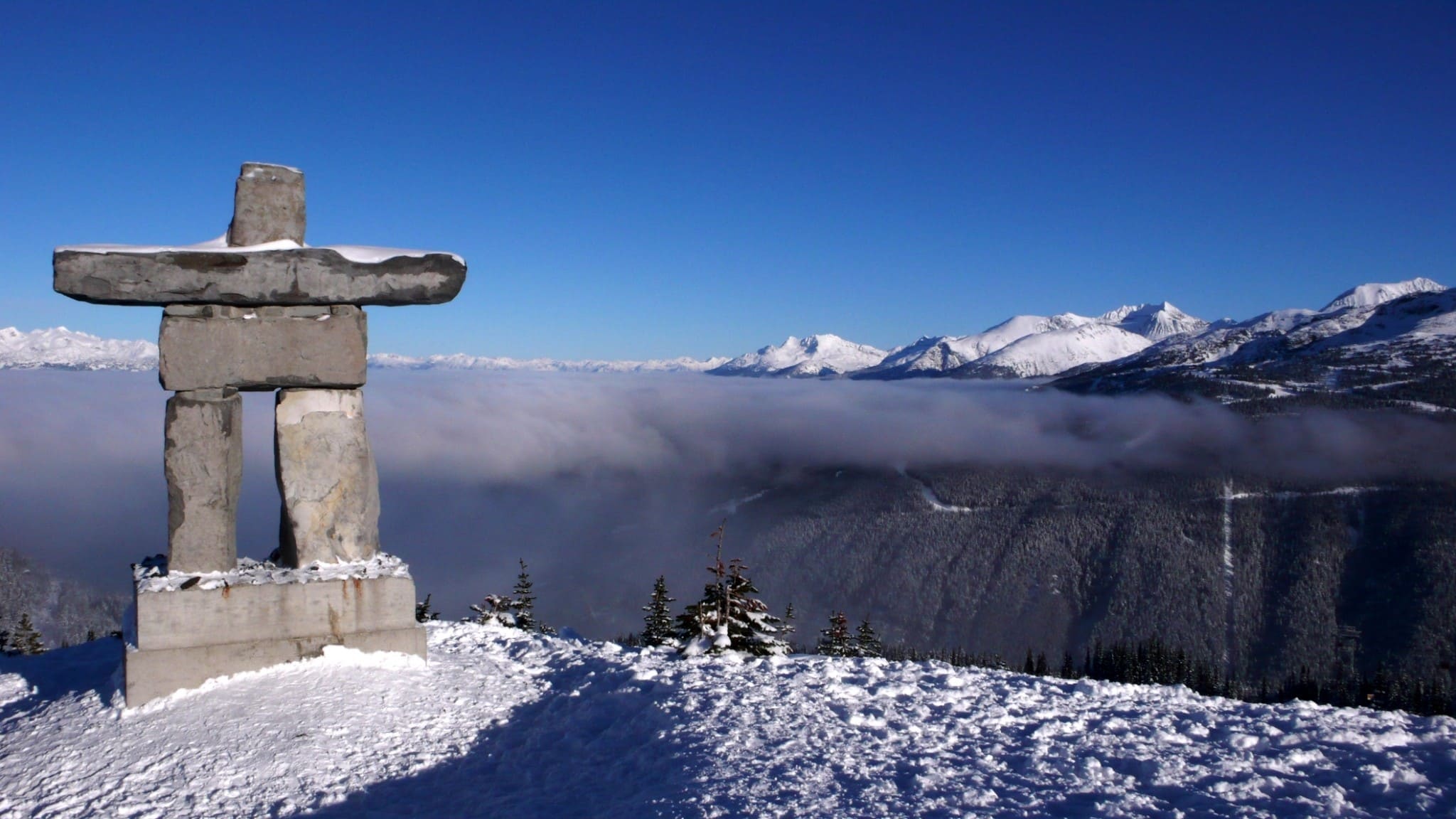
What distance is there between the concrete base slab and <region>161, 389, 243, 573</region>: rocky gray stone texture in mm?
767

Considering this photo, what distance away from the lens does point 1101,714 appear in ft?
29.0

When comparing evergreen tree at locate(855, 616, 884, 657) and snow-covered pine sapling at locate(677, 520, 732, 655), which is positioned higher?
snow-covered pine sapling at locate(677, 520, 732, 655)

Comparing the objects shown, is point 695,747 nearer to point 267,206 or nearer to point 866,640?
point 267,206

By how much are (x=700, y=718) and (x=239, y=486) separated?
7536 millimetres

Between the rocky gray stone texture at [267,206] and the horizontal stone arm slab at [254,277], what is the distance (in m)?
0.67

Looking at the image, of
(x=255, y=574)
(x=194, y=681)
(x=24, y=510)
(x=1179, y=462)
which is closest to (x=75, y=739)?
(x=194, y=681)

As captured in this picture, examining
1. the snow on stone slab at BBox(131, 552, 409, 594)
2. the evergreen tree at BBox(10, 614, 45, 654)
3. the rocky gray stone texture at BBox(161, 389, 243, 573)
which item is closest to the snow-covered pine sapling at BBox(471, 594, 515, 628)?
the snow on stone slab at BBox(131, 552, 409, 594)

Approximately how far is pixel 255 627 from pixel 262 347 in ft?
11.9

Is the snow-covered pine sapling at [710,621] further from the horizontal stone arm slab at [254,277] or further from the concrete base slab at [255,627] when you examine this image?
the horizontal stone arm slab at [254,277]

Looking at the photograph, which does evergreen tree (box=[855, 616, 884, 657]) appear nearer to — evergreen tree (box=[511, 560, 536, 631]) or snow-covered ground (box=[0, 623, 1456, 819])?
→ evergreen tree (box=[511, 560, 536, 631])

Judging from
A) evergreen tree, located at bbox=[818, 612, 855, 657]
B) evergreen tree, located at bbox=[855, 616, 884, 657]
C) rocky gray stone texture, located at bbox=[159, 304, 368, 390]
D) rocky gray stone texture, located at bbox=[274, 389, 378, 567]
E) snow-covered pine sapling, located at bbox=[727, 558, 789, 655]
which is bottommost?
evergreen tree, located at bbox=[855, 616, 884, 657]

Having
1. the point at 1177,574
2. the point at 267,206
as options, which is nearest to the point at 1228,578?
the point at 1177,574

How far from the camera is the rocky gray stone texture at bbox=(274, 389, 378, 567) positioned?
11.1 m

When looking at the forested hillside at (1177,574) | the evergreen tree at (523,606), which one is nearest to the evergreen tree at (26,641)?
the evergreen tree at (523,606)
